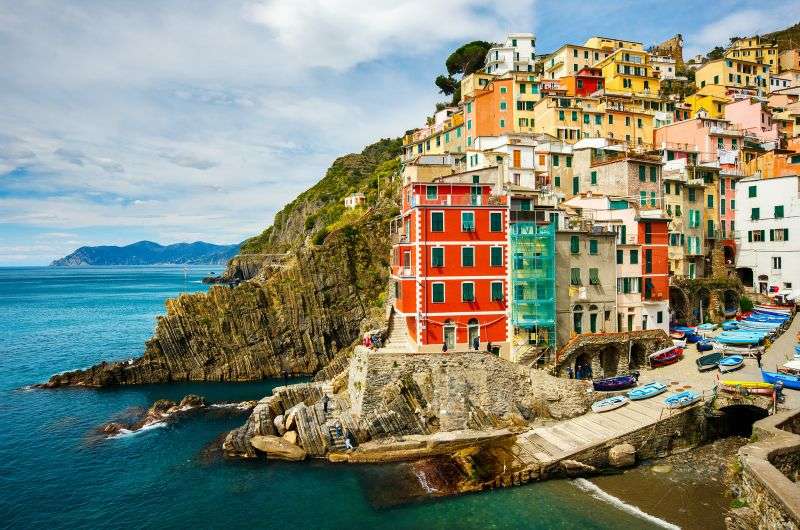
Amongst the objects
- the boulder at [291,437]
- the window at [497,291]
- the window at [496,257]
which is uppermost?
the window at [496,257]

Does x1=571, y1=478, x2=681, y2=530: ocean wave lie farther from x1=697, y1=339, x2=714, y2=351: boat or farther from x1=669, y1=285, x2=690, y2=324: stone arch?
x1=669, y1=285, x2=690, y2=324: stone arch

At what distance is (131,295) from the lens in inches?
6545

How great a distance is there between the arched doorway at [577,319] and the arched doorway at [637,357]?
5.17 metres

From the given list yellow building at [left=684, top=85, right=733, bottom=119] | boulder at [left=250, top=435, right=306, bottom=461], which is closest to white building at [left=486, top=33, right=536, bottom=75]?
yellow building at [left=684, top=85, right=733, bottom=119]

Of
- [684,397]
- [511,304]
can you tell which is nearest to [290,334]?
[511,304]

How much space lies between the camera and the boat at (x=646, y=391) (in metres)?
35.7

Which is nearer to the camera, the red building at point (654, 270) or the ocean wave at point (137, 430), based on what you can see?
the ocean wave at point (137, 430)

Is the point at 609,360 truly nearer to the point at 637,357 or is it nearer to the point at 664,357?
the point at 637,357

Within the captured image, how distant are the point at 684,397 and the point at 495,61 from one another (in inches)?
2716

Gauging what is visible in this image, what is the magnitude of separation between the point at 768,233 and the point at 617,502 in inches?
1684

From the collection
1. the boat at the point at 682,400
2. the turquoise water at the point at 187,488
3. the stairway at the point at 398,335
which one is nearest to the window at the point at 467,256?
the stairway at the point at 398,335

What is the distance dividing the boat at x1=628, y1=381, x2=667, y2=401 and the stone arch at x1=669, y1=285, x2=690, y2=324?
1792 centimetres

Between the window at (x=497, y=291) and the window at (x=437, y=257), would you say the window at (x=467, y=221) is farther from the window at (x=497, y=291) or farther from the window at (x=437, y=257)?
the window at (x=497, y=291)

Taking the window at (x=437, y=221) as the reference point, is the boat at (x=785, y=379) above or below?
below
